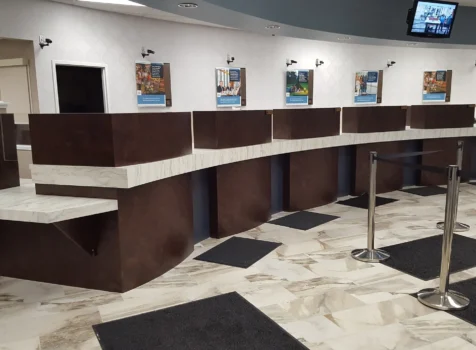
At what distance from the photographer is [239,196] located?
4613 millimetres

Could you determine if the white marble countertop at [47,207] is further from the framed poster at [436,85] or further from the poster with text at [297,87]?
the framed poster at [436,85]

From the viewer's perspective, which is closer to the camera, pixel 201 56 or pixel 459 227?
pixel 459 227

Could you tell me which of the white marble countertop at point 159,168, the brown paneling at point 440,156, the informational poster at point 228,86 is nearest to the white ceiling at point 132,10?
the informational poster at point 228,86

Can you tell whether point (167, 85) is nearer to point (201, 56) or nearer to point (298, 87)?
point (201, 56)

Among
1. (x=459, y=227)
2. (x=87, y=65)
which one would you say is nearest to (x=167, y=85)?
(x=87, y=65)

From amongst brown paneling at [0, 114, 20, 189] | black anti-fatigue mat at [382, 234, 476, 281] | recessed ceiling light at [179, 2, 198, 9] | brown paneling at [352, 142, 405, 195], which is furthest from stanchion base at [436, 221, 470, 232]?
brown paneling at [0, 114, 20, 189]

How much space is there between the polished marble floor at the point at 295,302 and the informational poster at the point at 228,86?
17.0 ft

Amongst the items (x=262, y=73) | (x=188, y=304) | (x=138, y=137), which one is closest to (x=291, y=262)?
(x=188, y=304)

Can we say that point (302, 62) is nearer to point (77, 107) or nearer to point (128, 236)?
point (77, 107)

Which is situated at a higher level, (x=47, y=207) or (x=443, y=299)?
(x=47, y=207)

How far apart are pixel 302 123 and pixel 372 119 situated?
1458mm

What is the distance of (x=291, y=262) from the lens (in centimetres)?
373

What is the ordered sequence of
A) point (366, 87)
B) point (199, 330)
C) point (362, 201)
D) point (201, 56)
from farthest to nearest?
point (366, 87) → point (201, 56) → point (362, 201) → point (199, 330)

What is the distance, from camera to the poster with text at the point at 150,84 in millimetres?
7609
